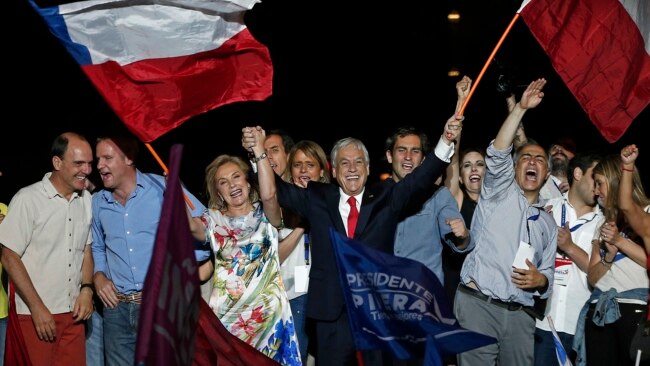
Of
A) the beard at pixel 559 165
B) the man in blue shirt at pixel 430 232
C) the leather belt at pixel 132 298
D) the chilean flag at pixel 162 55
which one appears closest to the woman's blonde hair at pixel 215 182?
the chilean flag at pixel 162 55

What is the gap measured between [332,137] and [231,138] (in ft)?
7.69

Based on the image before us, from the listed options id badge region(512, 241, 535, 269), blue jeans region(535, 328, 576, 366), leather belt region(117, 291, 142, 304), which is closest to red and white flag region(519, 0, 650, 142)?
id badge region(512, 241, 535, 269)

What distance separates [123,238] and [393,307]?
2.65 metres

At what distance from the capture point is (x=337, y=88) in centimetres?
1617

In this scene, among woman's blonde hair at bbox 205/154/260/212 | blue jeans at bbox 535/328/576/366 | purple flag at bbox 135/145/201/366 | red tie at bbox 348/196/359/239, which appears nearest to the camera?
purple flag at bbox 135/145/201/366

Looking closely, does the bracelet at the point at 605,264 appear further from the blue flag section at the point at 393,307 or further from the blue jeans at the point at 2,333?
the blue jeans at the point at 2,333

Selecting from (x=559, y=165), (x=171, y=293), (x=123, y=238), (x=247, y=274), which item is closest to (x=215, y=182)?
(x=247, y=274)

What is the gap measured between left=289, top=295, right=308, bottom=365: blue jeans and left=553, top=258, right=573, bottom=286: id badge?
2.19m

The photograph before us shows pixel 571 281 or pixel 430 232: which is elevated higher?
pixel 430 232

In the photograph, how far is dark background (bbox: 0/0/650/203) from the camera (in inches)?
496

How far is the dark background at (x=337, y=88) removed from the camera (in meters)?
12.6

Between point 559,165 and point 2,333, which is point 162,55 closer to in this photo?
point 2,333

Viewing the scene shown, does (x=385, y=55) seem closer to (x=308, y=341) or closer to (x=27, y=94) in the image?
(x=27, y=94)

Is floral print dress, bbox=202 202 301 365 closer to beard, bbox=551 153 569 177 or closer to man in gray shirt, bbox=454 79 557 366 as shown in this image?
man in gray shirt, bbox=454 79 557 366
